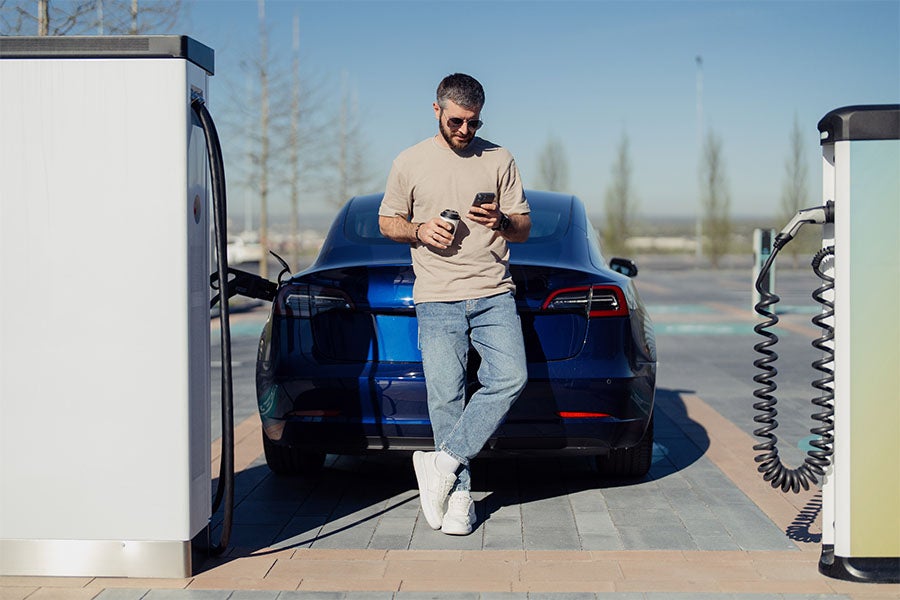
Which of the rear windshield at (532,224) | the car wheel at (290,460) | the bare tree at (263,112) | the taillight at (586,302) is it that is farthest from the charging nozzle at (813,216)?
the bare tree at (263,112)

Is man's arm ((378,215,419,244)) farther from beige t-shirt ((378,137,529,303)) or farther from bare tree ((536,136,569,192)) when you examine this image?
bare tree ((536,136,569,192))

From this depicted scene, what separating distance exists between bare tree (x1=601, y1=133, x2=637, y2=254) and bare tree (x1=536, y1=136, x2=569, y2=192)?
18.0 feet

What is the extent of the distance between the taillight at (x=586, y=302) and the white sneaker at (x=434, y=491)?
84cm

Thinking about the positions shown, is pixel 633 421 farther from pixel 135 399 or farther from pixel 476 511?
pixel 135 399

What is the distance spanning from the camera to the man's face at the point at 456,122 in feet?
14.5

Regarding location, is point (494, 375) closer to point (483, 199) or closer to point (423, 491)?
point (423, 491)

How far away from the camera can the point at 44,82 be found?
3.74 m

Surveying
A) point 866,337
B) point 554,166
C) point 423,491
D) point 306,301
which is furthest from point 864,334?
point 554,166

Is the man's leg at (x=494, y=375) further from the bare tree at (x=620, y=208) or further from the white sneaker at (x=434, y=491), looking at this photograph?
the bare tree at (x=620, y=208)

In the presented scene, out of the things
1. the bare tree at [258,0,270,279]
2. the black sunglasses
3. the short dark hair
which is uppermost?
the bare tree at [258,0,270,279]

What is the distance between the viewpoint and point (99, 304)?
149 inches

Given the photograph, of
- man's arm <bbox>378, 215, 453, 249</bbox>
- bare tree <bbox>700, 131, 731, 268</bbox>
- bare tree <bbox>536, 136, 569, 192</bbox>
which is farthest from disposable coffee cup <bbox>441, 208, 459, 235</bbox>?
bare tree <bbox>536, 136, 569, 192</bbox>

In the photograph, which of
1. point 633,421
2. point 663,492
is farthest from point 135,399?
point 663,492

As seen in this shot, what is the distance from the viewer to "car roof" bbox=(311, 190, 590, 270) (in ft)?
16.5
